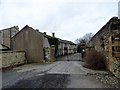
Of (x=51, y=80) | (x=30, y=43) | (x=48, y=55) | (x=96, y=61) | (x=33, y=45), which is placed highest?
(x=30, y=43)

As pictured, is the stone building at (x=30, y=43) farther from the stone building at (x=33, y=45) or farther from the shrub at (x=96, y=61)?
the shrub at (x=96, y=61)

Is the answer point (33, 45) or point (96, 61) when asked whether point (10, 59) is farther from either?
point (96, 61)

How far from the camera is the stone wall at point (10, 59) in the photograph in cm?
1570

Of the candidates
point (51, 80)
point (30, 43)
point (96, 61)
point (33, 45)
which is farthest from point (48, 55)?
point (51, 80)

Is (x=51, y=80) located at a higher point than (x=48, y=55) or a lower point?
lower

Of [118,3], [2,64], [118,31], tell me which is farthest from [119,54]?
[2,64]

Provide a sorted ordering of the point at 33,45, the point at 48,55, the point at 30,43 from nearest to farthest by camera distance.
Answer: the point at 48,55 < the point at 33,45 < the point at 30,43

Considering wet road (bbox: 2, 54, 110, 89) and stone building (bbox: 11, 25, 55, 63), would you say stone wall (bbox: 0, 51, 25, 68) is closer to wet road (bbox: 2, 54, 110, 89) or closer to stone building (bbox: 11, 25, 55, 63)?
stone building (bbox: 11, 25, 55, 63)

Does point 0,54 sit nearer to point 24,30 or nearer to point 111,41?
point 24,30

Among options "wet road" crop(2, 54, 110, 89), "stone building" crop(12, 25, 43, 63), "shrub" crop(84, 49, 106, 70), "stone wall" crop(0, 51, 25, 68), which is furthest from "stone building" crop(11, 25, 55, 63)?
"wet road" crop(2, 54, 110, 89)

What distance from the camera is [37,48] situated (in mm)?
22984

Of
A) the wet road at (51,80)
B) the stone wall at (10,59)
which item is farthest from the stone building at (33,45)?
A: the wet road at (51,80)

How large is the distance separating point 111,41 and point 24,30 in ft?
49.8

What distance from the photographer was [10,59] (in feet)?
56.5
